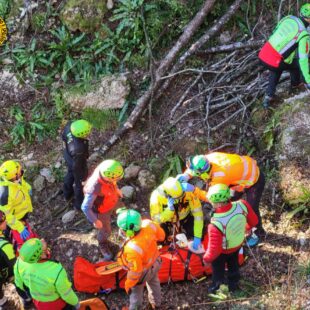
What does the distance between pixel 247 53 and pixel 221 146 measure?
81.4 inches

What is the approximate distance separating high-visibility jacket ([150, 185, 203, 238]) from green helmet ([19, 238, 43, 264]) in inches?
74.8

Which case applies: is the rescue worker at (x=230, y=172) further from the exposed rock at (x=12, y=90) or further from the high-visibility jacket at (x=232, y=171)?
the exposed rock at (x=12, y=90)

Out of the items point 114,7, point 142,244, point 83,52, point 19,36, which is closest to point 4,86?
point 19,36

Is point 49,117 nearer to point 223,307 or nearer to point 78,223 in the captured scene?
point 78,223

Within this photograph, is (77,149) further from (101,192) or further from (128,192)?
(128,192)

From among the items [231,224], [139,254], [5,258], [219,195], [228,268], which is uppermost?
[5,258]

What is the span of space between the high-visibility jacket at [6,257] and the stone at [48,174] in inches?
108

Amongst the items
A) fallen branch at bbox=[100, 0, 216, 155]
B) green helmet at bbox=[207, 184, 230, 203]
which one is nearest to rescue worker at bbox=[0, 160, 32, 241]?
fallen branch at bbox=[100, 0, 216, 155]

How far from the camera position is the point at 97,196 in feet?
23.2

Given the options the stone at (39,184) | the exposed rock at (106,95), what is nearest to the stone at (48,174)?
the stone at (39,184)

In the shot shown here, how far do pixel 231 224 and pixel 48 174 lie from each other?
4.65 meters

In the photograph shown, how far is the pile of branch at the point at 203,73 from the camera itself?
361 inches

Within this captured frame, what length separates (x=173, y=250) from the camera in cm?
723

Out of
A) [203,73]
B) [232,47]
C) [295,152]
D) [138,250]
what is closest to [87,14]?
[203,73]
